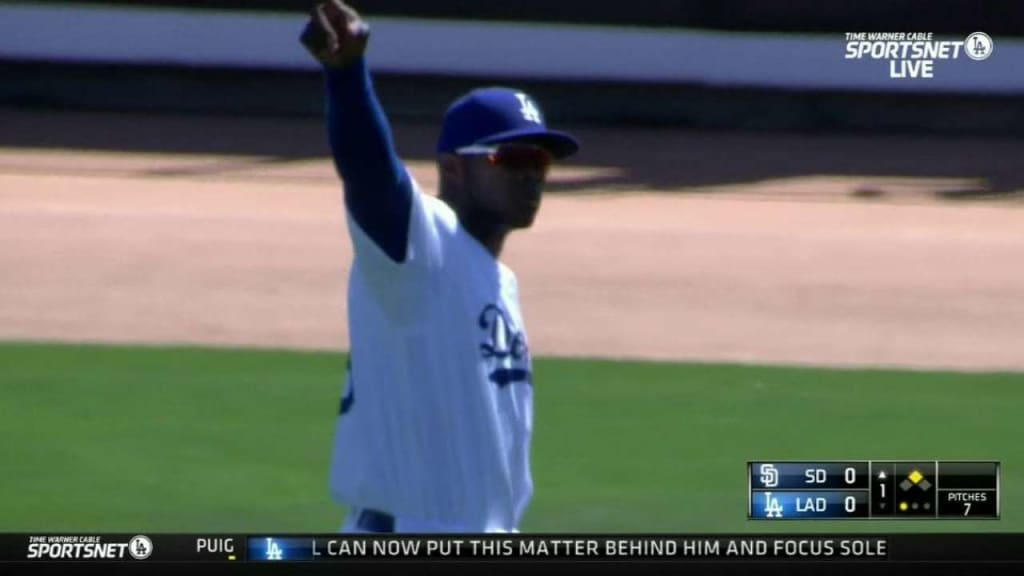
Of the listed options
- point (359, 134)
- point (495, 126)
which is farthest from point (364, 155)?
point (495, 126)

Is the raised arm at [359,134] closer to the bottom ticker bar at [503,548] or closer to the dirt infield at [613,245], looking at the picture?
the bottom ticker bar at [503,548]

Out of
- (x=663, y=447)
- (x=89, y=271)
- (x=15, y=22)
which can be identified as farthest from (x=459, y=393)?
(x=15, y=22)

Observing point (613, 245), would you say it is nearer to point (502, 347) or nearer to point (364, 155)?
point (502, 347)

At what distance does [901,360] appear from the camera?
891 centimetres

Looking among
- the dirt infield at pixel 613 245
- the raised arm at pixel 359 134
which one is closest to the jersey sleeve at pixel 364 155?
the raised arm at pixel 359 134

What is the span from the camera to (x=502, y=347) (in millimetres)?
3676

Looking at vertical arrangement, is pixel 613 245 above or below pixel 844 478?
above

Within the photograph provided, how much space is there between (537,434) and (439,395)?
3.62m

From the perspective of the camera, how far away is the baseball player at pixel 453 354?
11.8ft

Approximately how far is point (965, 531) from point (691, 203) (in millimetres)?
8635

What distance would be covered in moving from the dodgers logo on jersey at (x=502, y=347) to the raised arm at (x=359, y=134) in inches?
11.2

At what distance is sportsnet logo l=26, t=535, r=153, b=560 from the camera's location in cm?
370

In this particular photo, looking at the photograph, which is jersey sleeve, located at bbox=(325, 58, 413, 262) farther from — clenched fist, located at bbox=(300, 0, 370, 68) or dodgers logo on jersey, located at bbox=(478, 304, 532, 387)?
dodgers logo on jersey, located at bbox=(478, 304, 532, 387)

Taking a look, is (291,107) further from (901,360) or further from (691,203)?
(901,360)
